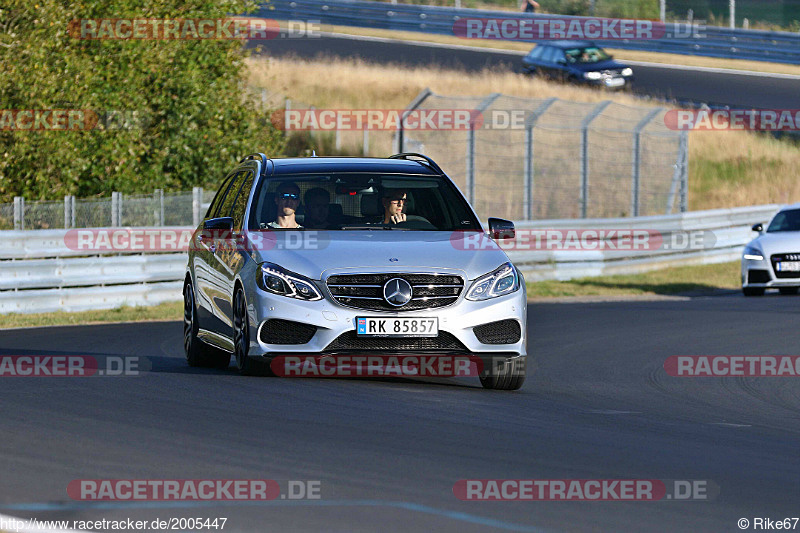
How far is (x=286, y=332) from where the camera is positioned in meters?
9.92

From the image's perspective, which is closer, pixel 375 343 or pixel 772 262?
pixel 375 343

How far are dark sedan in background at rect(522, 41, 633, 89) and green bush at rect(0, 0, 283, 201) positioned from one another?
613 inches

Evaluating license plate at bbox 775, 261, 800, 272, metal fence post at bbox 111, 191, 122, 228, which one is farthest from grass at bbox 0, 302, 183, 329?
license plate at bbox 775, 261, 800, 272

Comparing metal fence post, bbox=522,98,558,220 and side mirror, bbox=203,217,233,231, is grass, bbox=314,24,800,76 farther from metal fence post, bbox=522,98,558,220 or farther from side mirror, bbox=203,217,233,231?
side mirror, bbox=203,217,233,231

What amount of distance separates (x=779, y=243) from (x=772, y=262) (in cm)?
35

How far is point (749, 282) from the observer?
914 inches

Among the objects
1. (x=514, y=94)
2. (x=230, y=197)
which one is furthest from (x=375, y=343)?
(x=514, y=94)

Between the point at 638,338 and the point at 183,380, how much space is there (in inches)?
265

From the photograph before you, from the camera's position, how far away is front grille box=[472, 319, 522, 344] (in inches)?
394

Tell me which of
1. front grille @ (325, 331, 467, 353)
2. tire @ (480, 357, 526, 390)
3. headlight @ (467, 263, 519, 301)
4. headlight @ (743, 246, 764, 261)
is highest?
headlight @ (467, 263, 519, 301)

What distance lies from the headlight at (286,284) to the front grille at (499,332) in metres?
1.13

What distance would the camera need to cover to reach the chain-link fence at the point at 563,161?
2897 centimetres

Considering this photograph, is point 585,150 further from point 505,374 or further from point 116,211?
point 505,374

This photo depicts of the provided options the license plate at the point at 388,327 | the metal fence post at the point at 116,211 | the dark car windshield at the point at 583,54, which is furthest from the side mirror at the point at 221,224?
the dark car windshield at the point at 583,54
